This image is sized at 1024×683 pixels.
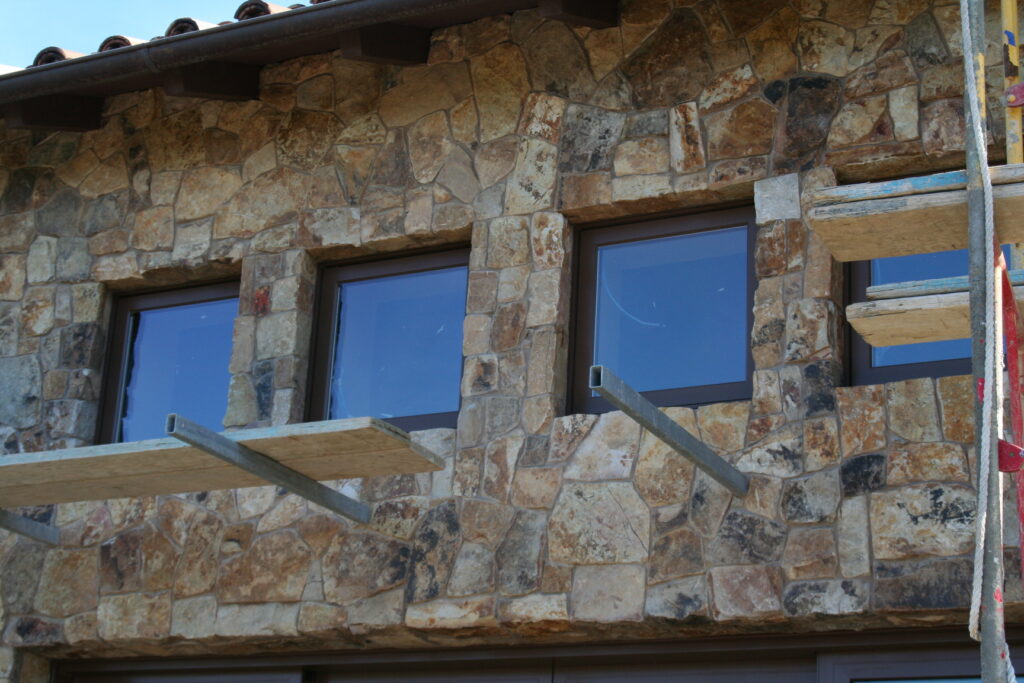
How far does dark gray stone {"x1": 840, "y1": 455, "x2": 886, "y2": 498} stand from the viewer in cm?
592

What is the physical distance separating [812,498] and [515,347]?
153 centimetres

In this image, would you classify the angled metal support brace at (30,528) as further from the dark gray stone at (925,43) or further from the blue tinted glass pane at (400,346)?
the dark gray stone at (925,43)

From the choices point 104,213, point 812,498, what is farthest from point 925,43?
point 104,213

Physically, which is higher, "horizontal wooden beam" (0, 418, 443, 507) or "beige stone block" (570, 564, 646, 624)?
"horizontal wooden beam" (0, 418, 443, 507)

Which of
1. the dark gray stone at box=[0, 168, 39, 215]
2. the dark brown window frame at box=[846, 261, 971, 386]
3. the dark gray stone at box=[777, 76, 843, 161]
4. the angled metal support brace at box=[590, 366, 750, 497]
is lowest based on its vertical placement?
the angled metal support brace at box=[590, 366, 750, 497]

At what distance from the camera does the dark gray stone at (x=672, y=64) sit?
22.6 feet

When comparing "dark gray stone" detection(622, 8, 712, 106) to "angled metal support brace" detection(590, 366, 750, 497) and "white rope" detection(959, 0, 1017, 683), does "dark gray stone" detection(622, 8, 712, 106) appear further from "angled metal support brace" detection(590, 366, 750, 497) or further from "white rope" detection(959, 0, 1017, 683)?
"white rope" detection(959, 0, 1017, 683)

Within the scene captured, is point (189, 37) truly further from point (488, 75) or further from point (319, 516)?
point (319, 516)

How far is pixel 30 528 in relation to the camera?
726cm

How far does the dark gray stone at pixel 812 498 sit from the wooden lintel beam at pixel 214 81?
3492 mm

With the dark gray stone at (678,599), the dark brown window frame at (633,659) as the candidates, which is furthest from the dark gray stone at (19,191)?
the dark gray stone at (678,599)

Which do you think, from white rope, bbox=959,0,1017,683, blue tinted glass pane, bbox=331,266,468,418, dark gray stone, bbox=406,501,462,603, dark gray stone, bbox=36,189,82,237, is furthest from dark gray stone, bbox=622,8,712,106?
dark gray stone, bbox=36,189,82,237

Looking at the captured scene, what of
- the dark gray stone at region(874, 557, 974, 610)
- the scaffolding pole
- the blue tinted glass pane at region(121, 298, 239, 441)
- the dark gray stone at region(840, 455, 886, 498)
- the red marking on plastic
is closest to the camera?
the scaffolding pole

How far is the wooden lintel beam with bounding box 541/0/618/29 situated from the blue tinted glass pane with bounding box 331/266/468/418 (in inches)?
49.9
